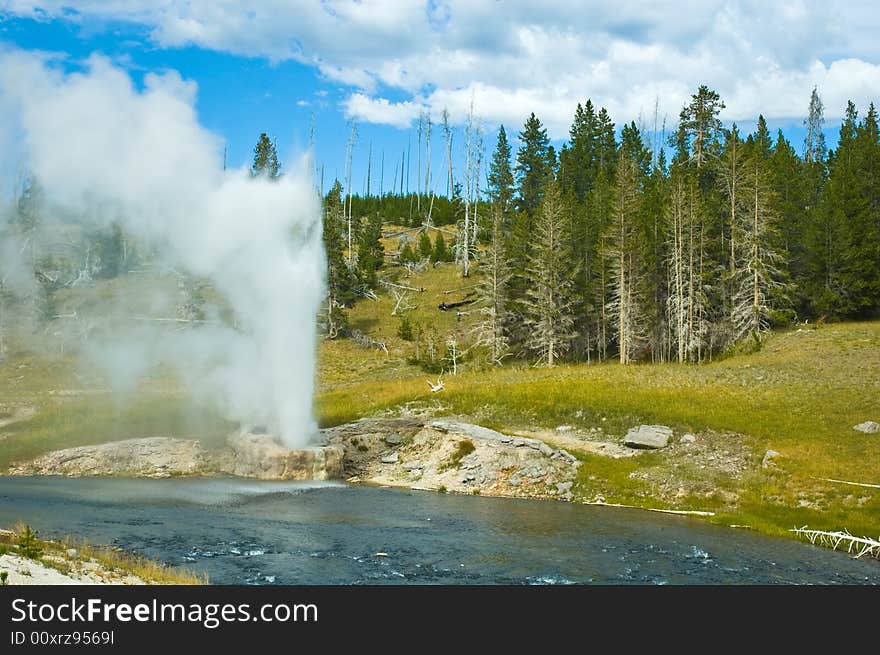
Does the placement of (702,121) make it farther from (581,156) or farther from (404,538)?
(404,538)

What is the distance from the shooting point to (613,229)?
209 feet

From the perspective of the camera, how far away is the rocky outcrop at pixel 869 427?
35.5 meters

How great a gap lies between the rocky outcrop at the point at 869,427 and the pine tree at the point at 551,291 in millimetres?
30286

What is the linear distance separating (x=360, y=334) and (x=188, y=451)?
46.6m

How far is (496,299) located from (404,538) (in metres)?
47.5

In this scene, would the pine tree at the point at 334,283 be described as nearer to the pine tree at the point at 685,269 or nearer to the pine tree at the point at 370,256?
the pine tree at the point at 370,256

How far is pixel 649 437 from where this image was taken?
3888cm

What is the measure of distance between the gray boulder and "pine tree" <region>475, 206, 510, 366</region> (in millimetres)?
29199

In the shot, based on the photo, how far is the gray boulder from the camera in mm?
38469

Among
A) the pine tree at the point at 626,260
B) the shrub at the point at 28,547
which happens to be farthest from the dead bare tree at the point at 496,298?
the shrub at the point at 28,547

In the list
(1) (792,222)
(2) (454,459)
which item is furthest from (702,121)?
(2) (454,459)

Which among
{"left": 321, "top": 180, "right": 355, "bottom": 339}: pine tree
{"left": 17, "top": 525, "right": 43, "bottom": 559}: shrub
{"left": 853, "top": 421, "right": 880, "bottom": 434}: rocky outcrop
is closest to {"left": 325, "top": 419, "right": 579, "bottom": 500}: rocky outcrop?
{"left": 853, "top": 421, "right": 880, "bottom": 434}: rocky outcrop

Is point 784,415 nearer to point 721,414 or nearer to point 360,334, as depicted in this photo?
point 721,414

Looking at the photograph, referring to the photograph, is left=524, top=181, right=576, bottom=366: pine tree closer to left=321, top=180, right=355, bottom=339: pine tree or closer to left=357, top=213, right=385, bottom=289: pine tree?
left=321, top=180, right=355, bottom=339: pine tree
